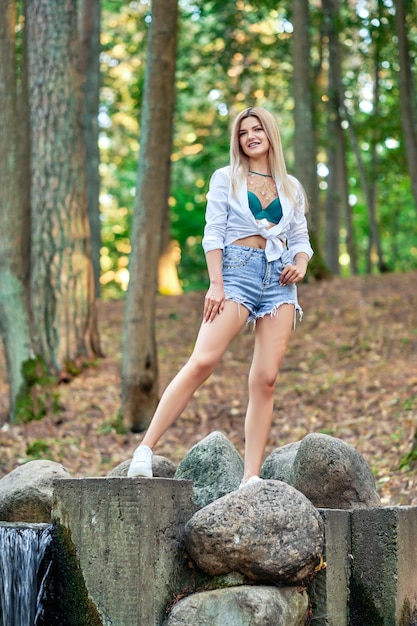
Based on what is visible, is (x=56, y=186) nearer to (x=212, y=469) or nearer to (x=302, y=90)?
(x=302, y=90)

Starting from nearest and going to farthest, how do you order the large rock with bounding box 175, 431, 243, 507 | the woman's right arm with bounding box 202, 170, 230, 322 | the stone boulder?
the woman's right arm with bounding box 202, 170, 230, 322, the large rock with bounding box 175, 431, 243, 507, the stone boulder

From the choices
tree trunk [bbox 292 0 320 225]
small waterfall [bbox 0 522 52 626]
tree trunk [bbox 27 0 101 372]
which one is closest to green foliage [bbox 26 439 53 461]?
tree trunk [bbox 27 0 101 372]

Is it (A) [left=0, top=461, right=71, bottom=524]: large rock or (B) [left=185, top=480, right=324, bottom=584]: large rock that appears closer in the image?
(B) [left=185, top=480, right=324, bottom=584]: large rock

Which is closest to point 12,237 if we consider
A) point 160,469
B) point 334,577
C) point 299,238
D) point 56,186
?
point 56,186

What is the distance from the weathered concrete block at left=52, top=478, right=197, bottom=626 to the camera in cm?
446

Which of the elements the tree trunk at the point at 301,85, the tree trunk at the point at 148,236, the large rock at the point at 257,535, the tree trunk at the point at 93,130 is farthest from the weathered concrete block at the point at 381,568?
the tree trunk at the point at 93,130

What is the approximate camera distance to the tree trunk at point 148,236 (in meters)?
10.2

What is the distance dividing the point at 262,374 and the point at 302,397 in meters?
5.84

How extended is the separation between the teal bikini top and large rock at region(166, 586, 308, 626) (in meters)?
2.02

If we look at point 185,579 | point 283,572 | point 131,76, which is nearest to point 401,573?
point 283,572

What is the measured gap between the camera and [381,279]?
16.2m

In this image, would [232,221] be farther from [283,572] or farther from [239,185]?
[283,572]

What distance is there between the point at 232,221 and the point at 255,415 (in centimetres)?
112

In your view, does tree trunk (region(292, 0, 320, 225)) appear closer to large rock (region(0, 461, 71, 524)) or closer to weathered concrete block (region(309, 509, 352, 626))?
large rock (region(0, 461, 71, 524))
